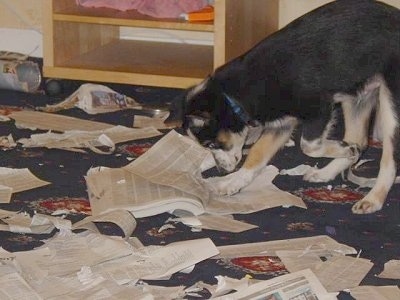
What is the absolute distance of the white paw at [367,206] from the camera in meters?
2.27

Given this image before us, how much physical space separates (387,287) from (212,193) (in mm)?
656

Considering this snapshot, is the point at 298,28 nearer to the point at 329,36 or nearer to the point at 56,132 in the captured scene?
the point at 329,36

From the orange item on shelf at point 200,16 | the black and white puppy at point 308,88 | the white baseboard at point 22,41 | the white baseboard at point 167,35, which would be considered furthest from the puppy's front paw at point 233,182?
the white baseboard at point 22,41

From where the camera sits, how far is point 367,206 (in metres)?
2.28

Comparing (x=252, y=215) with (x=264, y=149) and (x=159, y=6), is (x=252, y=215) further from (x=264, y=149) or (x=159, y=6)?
(x=159, y=6)

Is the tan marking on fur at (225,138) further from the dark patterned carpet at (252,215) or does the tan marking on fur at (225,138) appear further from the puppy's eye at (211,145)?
the dark patterned carpet at (252,215)

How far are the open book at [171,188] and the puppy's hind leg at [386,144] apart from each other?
17 centimetres

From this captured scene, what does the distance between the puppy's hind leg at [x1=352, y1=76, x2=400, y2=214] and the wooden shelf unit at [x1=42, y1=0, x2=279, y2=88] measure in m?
0.86

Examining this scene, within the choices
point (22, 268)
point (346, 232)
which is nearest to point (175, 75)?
point (346, 232)

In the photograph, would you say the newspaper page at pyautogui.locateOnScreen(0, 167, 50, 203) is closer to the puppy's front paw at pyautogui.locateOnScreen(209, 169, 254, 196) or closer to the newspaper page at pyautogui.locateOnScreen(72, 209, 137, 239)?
the newspaper page at pyautogui.locateOnScreen(72, 209, 137, 239)

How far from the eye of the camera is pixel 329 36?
2.33 metres

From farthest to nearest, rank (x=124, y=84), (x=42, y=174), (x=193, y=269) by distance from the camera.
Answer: (x=124, y=84), (x=42, y=174), (x=193, y=269)

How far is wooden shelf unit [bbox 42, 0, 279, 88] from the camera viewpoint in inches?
121

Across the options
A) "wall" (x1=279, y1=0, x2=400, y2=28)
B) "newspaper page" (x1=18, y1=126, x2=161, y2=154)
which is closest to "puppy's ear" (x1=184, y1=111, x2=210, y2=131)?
"newspaper page" (x1=18, y1=126, x2=161, y2=154)
